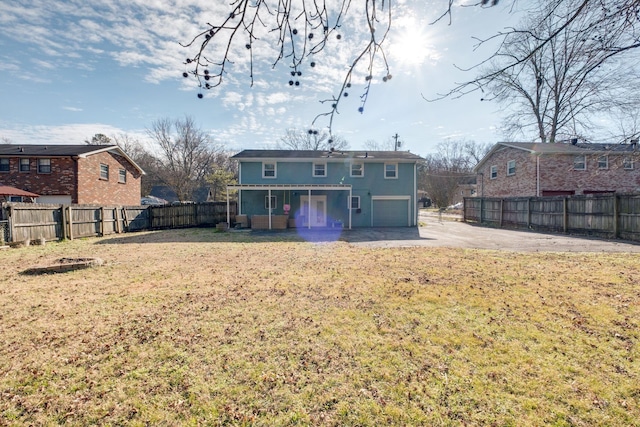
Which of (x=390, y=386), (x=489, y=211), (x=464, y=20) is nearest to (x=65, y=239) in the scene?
(x=390, y=386)

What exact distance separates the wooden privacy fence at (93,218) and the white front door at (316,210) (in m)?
5.37

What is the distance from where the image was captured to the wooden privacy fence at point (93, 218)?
A: 35.5 ft

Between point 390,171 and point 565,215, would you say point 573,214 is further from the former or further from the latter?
point 390,171

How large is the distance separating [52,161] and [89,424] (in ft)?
74.8

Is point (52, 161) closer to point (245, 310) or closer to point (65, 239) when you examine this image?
point (65, 239)

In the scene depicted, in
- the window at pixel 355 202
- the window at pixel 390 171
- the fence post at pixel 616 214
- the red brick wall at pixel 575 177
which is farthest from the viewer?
the red brick wall at pixel 575 177

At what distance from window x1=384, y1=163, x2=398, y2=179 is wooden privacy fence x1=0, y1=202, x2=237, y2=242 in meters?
10.7

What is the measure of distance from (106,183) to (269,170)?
12077mm

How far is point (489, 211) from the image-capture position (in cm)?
2136

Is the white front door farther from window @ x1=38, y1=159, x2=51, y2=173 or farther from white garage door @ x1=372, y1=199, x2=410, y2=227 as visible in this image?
window @ x1=38, y1=159, x2=51, y2=173

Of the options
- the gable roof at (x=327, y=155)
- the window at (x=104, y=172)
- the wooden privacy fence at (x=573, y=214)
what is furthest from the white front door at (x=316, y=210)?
the window at (x=104, y=172)

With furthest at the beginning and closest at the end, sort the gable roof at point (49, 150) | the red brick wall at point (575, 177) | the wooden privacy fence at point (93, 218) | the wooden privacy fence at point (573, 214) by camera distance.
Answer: the red brick wall at point (575, 177), the gable roof at point (49, 150), the wooden privacy fence at point (573, 214), the wooden privacy fence at point (93, 218)

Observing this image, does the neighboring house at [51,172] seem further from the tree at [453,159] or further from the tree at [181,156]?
the tree at [453,159]

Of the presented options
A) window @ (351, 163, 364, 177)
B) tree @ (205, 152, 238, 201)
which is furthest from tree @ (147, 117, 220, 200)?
window @ (351, 163, 364, 177)
